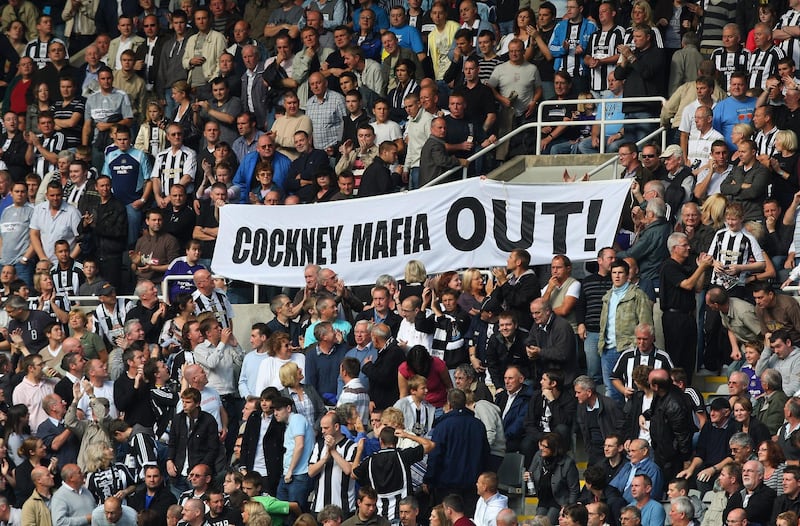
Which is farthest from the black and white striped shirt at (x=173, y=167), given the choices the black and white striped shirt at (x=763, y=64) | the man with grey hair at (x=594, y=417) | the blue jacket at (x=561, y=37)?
the man with grey hair at (x=594, y=417)

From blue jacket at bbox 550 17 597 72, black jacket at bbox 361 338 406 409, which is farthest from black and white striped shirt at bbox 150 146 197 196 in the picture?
black jacket at bbox 361 338 406 409

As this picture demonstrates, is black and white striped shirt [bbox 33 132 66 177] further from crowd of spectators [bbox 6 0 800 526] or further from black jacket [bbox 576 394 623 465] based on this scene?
black jacket [bbox 576 394 623 465]

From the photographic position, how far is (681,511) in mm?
15961

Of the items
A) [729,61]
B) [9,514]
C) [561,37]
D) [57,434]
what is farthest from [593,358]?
[561,37]

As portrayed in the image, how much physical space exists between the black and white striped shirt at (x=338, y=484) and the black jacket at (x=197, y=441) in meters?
1.31

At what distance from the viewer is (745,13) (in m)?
22.7

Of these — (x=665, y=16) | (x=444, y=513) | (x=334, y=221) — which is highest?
(x=665, y=16)

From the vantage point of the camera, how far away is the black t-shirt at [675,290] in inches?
720

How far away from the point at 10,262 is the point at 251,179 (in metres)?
2.88

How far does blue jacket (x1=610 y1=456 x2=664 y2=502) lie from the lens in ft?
54.6

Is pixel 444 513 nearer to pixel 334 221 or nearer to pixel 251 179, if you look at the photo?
pixel 334 221

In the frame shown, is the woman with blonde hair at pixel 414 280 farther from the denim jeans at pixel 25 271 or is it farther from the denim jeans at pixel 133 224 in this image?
the denim jeans at pixel 25 271

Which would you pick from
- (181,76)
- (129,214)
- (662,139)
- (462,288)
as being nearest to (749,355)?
(462,288)

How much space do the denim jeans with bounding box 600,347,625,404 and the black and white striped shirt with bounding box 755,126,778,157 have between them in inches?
114
